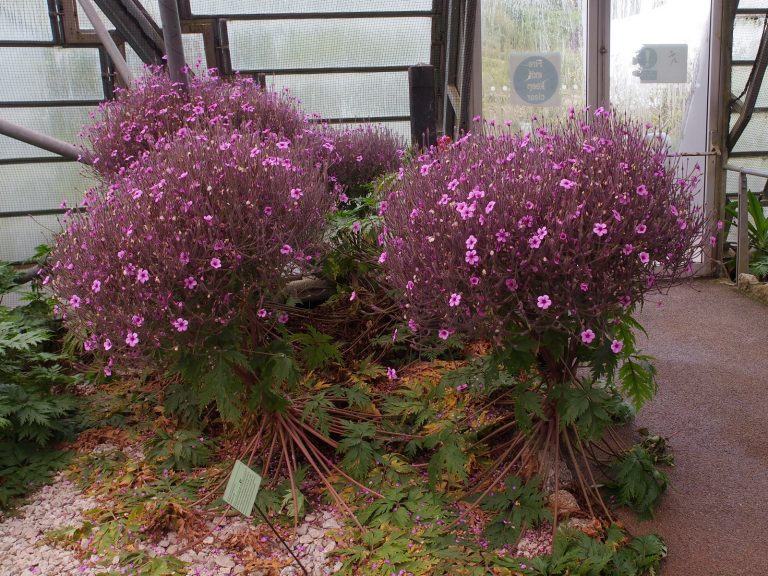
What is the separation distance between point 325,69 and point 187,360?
4380 mm

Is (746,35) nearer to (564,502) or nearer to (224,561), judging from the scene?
(564,502)

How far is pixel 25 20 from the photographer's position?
5.66 metres

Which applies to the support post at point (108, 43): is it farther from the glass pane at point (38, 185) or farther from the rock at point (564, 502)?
the rock at point (564, 502)

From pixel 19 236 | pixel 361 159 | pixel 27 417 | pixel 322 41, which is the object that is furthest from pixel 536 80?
pixel 27 417

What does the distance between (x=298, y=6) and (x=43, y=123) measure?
225 centimetres

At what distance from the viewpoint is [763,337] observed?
4715 millimetres

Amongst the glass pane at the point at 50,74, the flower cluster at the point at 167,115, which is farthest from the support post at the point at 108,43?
the flower cluster at the point at 167,115

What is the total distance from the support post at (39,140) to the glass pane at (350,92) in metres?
2.14

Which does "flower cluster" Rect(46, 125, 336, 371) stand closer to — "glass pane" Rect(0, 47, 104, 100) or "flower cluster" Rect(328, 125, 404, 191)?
"flower cluster" Rect(328, 125, 404, 191)

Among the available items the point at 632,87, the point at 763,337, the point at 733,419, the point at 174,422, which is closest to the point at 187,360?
the point at 174,422

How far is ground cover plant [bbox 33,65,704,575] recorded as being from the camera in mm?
2322

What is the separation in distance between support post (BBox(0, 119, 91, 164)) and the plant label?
102 inches

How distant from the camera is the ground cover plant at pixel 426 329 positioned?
2322 mm

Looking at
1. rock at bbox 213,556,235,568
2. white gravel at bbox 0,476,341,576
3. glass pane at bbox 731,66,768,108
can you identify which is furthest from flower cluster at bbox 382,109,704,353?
glass pane at bbox 731,66,768,108
